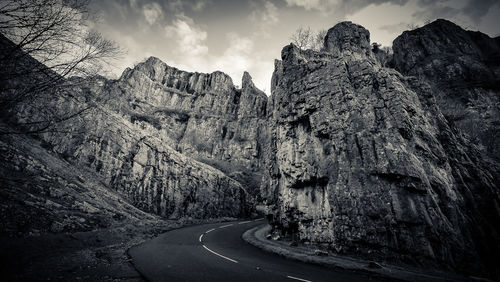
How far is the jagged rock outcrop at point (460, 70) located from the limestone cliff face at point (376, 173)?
17.2 m

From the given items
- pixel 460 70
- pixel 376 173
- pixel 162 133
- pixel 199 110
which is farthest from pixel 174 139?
pixel 460 70

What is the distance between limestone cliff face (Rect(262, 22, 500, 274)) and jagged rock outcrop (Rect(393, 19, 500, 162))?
677 inches

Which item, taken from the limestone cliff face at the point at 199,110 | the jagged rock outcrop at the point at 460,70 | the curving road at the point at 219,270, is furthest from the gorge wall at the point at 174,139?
the jagged rock outcrop at the point at 460,70

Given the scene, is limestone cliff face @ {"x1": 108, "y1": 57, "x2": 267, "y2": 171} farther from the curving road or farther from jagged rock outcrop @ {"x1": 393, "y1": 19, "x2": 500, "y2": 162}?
the curving road

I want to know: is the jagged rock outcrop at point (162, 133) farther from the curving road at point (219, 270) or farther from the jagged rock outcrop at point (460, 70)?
the jagged rock outcrop at point (460, 70)

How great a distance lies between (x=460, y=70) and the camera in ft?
129

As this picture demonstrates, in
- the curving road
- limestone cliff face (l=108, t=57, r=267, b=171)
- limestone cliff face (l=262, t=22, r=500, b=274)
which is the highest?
limestone cliff face (l=108, t=57, r=267, b=171)

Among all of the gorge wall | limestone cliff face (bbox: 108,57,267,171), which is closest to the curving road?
the gorge wall

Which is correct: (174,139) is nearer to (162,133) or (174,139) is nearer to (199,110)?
(162,133)

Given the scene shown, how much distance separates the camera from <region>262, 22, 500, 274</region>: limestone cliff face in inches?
397

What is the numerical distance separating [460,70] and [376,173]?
155 feet

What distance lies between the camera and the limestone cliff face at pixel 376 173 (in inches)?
397

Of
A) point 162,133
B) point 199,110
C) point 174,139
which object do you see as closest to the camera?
point 162,133

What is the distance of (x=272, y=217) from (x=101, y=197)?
15.3m
